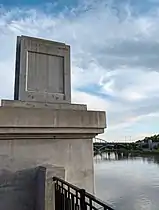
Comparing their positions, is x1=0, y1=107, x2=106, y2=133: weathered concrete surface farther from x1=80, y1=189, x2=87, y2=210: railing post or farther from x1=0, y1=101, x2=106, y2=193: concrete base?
x1=80, y1=189, x2=87, y2=210: railing post

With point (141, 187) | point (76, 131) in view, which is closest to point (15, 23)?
point (76, 131)

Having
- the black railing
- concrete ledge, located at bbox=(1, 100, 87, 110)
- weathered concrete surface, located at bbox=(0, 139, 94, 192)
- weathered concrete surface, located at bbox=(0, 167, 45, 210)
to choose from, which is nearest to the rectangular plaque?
concrete ledge, located at bbox=(1, 100, 87, 110)

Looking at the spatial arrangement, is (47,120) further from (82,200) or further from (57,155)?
(82,200)

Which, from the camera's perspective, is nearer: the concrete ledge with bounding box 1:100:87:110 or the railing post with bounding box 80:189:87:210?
the railing post with bounding box 80:189:87:210

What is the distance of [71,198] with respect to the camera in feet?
6.50

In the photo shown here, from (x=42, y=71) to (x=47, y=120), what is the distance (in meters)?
0.61

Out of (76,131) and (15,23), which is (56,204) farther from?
(15,23)

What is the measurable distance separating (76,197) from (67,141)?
87cm

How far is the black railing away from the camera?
1709 millimetres

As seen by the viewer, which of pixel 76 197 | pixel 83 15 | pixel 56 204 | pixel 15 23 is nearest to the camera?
pixel 76 197

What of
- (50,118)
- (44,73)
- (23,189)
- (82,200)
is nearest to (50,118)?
(50,118)

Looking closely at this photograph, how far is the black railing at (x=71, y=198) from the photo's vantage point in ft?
5.61

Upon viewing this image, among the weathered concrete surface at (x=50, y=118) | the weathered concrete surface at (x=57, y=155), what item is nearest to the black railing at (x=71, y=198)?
the weathered concrete surface at (x=57, y=155)

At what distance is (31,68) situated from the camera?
8.88ft
